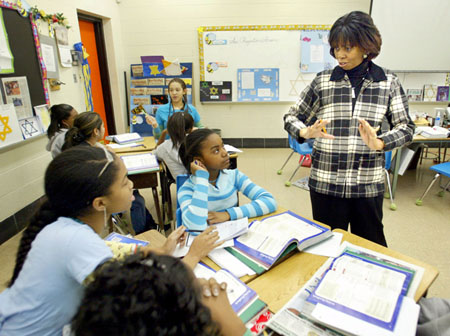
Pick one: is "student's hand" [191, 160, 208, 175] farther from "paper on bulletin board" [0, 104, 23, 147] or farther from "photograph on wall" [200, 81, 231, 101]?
"photograph on wall" [200, 81, 231, 101]

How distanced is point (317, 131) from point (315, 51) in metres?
4.08

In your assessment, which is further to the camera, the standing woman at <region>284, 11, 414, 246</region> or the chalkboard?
the chalkboard

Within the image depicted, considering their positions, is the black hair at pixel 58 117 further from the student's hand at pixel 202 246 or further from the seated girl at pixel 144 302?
the seated girl at pixel 144 302

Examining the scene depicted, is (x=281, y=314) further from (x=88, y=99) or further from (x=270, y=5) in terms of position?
(x=270, y=5)

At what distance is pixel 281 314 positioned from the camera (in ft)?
2.88

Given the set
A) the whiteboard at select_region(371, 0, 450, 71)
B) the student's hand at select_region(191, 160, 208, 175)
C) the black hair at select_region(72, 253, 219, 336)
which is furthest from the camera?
the whiteboard at select_region(371, 0, 450, 71)

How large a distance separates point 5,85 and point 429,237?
384cm

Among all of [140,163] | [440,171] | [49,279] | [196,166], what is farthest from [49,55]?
[440,171]

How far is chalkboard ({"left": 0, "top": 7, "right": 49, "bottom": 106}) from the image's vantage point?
2.70 metres

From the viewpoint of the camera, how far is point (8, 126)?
2652mm

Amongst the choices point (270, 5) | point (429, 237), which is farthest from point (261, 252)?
point (270, 5)

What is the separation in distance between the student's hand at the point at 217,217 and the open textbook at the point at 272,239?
0.47 feet

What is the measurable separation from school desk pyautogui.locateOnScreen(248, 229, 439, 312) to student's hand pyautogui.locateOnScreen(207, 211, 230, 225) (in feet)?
1.27

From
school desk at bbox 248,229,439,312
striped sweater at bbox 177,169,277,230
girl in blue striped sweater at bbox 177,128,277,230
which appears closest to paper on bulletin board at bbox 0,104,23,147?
girl in blue striped sweater at bbox 177,128,277,230
